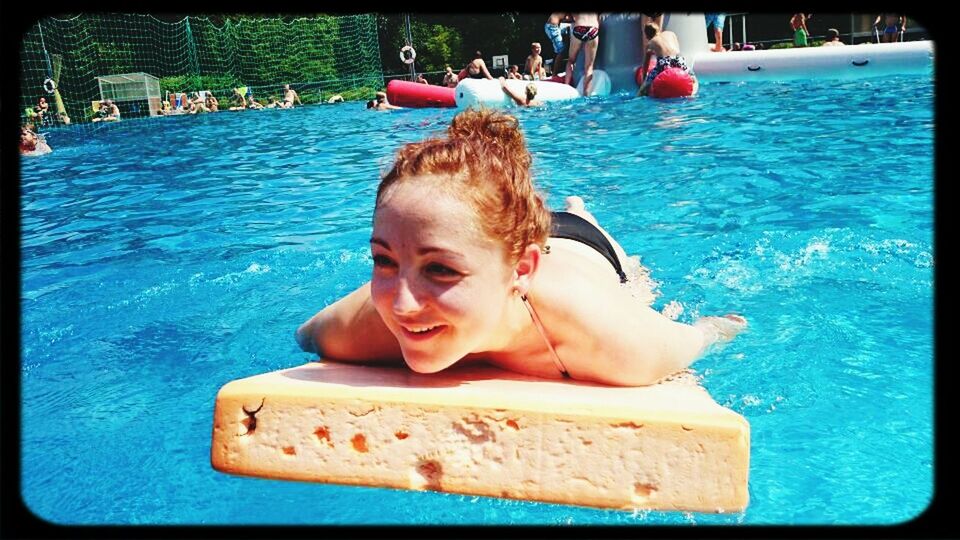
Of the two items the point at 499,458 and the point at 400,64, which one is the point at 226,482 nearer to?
the point at 499,458

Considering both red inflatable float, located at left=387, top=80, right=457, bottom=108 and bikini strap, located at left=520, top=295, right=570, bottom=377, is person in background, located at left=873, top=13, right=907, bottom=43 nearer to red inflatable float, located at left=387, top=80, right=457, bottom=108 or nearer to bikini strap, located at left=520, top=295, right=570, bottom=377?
red inflatable float, located at left=387, top=80, right=457, bottom=108

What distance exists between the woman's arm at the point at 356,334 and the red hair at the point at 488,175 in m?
0.56

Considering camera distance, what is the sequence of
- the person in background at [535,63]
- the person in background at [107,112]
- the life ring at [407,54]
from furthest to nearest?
the person in background at [107,112] < the life ring at [407,54] < the person in background at [535,63]

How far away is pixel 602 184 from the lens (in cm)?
734

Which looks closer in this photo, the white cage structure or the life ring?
the life ring

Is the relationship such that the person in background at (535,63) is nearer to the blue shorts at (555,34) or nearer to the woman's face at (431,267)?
the blue shorts at (555,34)

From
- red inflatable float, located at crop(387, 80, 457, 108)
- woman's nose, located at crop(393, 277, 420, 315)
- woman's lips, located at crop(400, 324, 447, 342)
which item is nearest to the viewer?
woman's nose, located at crop(393, 277, 420, 315)

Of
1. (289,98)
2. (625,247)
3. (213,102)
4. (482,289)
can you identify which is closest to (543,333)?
(482,289)

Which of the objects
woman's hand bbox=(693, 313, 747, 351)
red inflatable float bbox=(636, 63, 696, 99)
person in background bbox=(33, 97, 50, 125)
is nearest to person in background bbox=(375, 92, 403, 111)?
red inflatable float bbox=(636, 63, 696, 99)

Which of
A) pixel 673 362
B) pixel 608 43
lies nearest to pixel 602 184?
pixel 673 362

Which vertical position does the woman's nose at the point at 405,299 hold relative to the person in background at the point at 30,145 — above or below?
below

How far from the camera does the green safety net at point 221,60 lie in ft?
80.9

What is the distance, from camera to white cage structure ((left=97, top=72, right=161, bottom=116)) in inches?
1014

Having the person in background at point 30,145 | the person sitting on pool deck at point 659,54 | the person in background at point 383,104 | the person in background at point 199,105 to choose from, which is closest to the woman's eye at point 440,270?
the person sitting on pool deck at point 659,54
